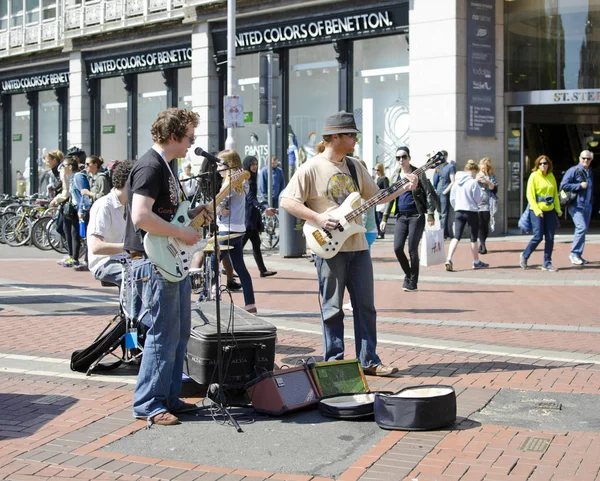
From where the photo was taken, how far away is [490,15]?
20.8m

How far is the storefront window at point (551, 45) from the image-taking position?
21.0m

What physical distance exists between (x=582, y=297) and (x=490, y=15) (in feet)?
33.7

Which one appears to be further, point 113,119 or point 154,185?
point 113,119

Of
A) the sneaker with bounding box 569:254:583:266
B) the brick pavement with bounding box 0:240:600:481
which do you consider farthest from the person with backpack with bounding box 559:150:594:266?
the brick pavement with bounding box 0:240:600:481

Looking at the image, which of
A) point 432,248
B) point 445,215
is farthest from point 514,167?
point 432,248

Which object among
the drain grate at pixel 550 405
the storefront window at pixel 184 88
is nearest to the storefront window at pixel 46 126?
the storefront window at pixel 184 88

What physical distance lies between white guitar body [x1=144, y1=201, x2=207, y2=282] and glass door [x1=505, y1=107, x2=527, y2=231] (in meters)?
16.4

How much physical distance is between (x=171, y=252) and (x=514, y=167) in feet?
55.3

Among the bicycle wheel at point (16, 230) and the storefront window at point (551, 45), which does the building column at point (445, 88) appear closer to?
the storefront window at point (551, 45)

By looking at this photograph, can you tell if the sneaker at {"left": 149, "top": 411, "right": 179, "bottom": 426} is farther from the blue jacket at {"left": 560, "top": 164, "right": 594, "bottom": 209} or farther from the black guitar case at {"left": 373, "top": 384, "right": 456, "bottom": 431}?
the blue jacket at {"left": 560, "top": 164, "right": 594, "bottom": 209}

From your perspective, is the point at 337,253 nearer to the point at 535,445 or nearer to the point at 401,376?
the point at 401,376

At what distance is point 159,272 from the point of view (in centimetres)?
566

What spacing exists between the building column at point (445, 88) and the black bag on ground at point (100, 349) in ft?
46.6

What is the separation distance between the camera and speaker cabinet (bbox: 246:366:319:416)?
5914 millimetres
